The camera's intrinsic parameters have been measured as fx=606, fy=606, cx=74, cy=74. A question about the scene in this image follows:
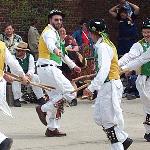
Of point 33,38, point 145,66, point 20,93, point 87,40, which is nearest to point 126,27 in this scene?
point 87,40

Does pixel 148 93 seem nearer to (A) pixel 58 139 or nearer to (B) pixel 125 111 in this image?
(A) pixel 58 139

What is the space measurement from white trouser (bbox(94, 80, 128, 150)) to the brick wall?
8.35 meters

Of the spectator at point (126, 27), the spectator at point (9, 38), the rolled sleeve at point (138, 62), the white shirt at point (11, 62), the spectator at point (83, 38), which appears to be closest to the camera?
the white shirt at point (11, 62)

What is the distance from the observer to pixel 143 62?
8930 mm

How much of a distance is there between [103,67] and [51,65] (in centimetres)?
233

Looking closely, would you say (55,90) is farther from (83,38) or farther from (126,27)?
(126,27)

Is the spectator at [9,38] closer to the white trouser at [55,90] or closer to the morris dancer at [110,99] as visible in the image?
the white trouser at [55,90]

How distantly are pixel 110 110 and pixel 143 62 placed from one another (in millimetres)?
1247

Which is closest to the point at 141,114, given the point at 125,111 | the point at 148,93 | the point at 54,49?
the point at 125,111

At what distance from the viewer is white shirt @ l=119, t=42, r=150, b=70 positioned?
8789 mm

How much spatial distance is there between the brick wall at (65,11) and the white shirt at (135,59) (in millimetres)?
7188

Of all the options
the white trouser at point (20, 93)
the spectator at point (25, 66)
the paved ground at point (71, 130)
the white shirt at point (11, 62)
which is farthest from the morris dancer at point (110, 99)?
the white trouser at point (20, 93)

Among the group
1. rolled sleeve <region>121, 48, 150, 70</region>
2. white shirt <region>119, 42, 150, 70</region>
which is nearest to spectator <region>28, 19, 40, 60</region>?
white shirt <region>119, 42, 150, 70</region>

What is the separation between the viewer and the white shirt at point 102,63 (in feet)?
25.2
